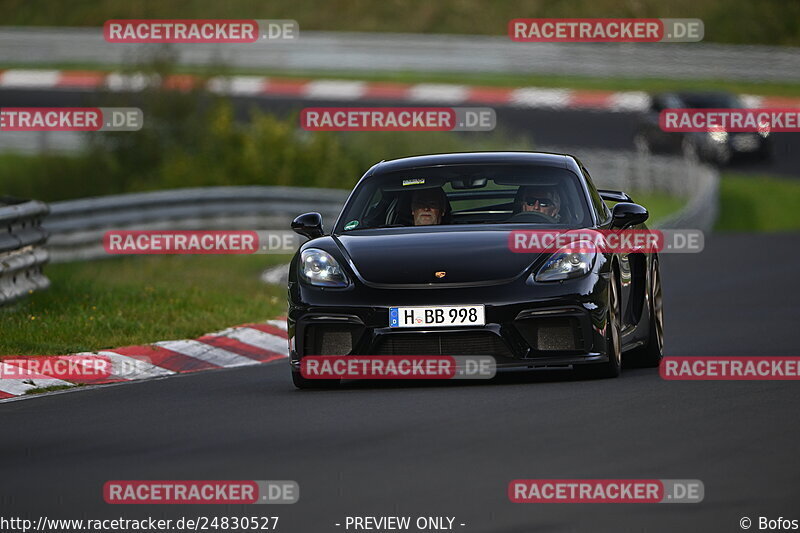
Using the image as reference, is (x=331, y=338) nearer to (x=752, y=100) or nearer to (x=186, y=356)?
(x=186, y=356)

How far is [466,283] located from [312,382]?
3.71 ft

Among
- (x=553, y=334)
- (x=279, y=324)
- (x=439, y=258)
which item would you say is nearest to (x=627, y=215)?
(x=553, y=334)

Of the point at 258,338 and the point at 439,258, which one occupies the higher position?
the point at 439,258

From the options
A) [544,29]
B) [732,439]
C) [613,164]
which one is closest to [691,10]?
[544,29]

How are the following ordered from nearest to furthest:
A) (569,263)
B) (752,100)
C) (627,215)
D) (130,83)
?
(569,263), (627,215), (130,83), (752,100)

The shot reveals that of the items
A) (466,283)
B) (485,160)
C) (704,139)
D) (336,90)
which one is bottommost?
(466,283)

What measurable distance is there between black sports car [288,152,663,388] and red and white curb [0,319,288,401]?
166cm

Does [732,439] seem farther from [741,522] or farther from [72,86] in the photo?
[72,86]

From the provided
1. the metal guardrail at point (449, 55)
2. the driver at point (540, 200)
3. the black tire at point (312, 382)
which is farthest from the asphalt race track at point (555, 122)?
the black tire at point (312, 382)

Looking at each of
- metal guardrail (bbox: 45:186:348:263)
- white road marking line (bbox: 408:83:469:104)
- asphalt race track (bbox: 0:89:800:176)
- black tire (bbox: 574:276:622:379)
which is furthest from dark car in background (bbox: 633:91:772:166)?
black tire (bbox: 574:276:622:379)

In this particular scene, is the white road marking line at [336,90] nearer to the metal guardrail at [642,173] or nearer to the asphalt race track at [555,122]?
the asphalt race track at [555,122]

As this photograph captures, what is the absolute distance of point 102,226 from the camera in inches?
840

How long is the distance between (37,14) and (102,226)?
34.4m

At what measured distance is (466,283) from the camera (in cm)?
988
